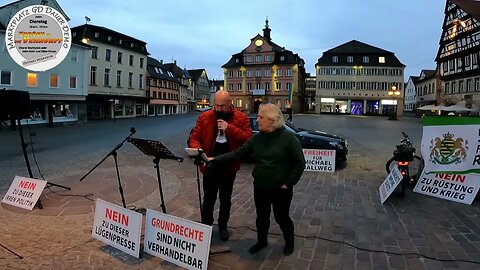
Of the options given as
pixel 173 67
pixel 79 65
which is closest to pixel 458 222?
pixel 79 65

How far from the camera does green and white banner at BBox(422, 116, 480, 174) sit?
581 cm

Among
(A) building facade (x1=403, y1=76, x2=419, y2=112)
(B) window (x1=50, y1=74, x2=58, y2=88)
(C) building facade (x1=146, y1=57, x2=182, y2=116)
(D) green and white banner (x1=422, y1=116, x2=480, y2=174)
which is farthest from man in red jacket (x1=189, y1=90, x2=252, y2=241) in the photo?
(A) building facade (x1=403, y1=76, x2=419, y2=112)

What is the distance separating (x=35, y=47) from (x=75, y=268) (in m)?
3.20

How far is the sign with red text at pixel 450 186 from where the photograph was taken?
231 inches

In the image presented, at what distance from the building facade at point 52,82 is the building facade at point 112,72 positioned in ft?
18.6

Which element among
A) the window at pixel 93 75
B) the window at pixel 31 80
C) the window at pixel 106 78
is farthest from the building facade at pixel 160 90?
A: the window at pixel 31 80

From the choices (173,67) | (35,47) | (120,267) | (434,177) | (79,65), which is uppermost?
(173,67)

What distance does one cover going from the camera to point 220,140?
4031 millimetres

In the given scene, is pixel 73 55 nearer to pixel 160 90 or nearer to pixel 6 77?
pixel 6 77

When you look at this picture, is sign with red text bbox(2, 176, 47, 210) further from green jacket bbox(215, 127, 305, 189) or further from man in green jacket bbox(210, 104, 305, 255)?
green jacket bbox(215, 127, 305, 189)

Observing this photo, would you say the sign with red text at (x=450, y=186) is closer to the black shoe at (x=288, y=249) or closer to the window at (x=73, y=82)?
the black shoe at (x=288, y=249)

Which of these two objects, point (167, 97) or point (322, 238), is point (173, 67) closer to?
point (167, 97)

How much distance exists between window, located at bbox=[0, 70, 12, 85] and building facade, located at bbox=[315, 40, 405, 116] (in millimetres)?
47950

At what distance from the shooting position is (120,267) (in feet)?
11.7
